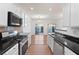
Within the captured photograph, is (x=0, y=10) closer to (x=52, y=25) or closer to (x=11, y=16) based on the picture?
(x=11, y=16)

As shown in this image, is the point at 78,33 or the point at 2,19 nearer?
the point at 2,19

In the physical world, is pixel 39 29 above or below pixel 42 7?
below

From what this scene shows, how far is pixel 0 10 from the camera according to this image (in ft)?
7.53

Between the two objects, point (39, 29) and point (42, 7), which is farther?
point (39, 29)

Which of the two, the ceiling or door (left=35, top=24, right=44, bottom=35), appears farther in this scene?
door (left=35, top=24, right=44, bottom=35)

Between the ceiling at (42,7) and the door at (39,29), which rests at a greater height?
the ceiling at (42,7)

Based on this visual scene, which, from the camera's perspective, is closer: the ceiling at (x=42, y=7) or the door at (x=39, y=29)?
the ceiling at (x=42, y=7)

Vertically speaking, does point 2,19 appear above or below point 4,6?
below

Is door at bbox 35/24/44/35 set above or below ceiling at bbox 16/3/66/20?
below
